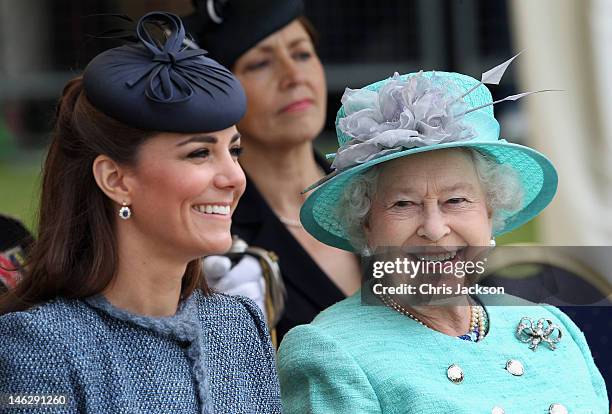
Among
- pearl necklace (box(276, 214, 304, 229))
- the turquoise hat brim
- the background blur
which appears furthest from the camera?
the background blur

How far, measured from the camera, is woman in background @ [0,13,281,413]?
2180mm

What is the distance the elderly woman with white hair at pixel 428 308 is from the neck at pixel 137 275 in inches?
14.6

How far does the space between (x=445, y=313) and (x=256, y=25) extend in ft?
4.44

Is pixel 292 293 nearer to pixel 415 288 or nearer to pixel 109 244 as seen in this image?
pixel 415 288

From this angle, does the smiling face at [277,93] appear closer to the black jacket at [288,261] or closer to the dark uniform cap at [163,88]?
the black jacket at [288,261]

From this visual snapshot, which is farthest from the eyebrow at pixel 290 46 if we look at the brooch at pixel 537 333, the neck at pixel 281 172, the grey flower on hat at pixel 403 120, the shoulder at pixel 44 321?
the shoulder at pixel 44 321

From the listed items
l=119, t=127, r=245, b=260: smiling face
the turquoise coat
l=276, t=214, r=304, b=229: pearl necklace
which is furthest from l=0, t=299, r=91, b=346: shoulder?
l=276, t=214, r=304, b=229: pearl necklace

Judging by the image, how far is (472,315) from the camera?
2.65m

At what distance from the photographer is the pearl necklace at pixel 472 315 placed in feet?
8.50

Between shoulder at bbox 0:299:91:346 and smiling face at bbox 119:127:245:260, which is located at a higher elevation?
smiling face at bbox 119:127:245:260

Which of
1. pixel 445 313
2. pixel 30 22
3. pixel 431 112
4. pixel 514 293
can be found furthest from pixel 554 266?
pixel 30 22

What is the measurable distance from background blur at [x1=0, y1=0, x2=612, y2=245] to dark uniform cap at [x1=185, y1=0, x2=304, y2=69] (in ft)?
0.92

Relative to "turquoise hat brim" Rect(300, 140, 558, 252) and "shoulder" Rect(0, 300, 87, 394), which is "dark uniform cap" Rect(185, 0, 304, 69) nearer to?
"turquoise hat brim" Rect(300, 140, 558, 252)

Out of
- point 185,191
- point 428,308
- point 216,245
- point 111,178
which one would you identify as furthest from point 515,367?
point 111,178
